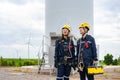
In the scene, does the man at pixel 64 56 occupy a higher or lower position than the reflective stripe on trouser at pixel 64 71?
higher

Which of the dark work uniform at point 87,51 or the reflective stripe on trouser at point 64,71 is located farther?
the reflective stripe on trouser at point 64,71

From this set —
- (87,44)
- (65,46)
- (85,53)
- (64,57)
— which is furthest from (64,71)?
(87,44)

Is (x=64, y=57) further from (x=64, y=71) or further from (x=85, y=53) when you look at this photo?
(x=85, y=53)

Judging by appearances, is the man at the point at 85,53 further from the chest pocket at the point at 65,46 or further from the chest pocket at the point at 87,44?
the chest pocket at the point at 65,46

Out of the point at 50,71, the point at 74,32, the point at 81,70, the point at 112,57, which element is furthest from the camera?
the point at 112,57

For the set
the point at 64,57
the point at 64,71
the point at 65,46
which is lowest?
the point at 64,71

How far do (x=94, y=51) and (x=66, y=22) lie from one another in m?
12.0

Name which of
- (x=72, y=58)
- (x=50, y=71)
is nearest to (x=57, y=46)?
(x=72, y=58)

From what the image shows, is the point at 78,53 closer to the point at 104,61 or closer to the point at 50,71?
the point at 50,71

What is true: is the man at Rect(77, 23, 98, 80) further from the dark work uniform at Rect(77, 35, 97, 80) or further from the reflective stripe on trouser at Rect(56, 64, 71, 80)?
the reflective stripe on trouser at Rect(56, 64, 71, 80)

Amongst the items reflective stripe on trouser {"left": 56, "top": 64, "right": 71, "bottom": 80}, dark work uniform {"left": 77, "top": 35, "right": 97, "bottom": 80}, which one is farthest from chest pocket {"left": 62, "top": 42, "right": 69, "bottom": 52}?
dark work uniform {"left": 77, "top": 35, "right": 97, "bottom": 80}

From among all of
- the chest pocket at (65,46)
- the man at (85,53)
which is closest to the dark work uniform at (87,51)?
the man at (85,53)

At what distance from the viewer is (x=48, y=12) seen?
23.0 meters

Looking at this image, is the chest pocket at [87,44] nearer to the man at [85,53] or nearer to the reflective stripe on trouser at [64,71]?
the man at [85,53]
